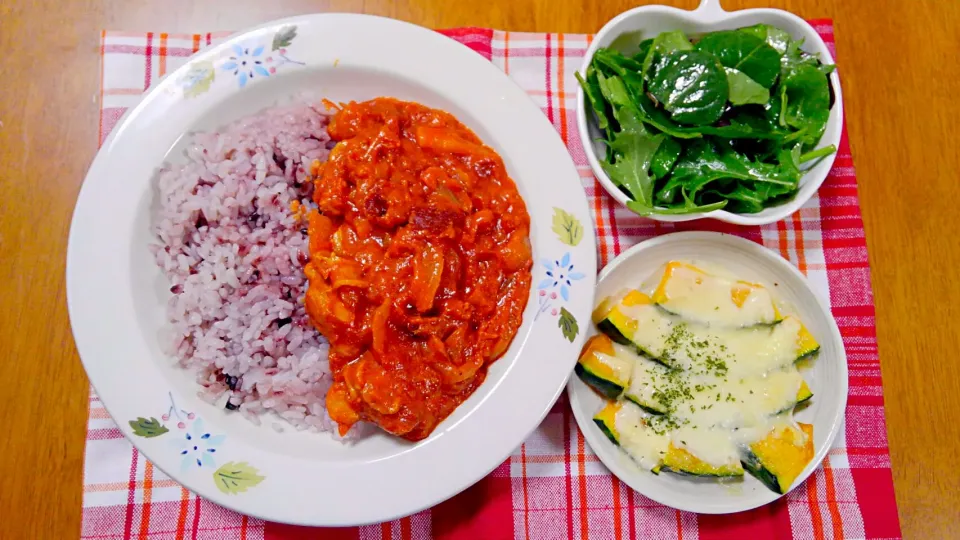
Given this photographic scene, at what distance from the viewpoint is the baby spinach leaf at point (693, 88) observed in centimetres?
263

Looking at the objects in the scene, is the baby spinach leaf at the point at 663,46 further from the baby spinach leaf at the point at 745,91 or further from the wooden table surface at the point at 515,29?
the wooden table surface at the point at 515,29

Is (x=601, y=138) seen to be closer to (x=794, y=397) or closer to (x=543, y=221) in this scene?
(x=543, y=221)

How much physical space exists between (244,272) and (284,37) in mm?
914

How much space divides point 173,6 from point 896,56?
3259 millimetres

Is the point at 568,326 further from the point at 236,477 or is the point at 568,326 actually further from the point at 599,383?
the point at 236,477

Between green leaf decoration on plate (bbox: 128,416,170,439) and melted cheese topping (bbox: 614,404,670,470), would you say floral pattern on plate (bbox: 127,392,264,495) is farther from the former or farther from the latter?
melted cheese topping (bbox: 614,404,670,470)

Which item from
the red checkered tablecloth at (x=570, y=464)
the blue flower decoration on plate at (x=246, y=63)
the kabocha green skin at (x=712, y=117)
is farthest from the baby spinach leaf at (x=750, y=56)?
the blue flower decoration on plate at (x=246, y=63)

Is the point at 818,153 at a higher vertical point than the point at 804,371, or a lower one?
higher

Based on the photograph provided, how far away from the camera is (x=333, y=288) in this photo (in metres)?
2.39

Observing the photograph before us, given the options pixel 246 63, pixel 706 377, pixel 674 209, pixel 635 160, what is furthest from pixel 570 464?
pixel 246 63

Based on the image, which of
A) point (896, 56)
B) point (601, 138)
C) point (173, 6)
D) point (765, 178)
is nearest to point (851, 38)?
point (896, 56)

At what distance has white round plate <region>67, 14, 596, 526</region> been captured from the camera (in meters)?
2.43

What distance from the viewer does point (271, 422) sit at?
103 inches

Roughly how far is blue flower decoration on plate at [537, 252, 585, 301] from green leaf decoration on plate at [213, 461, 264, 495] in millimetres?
1192
